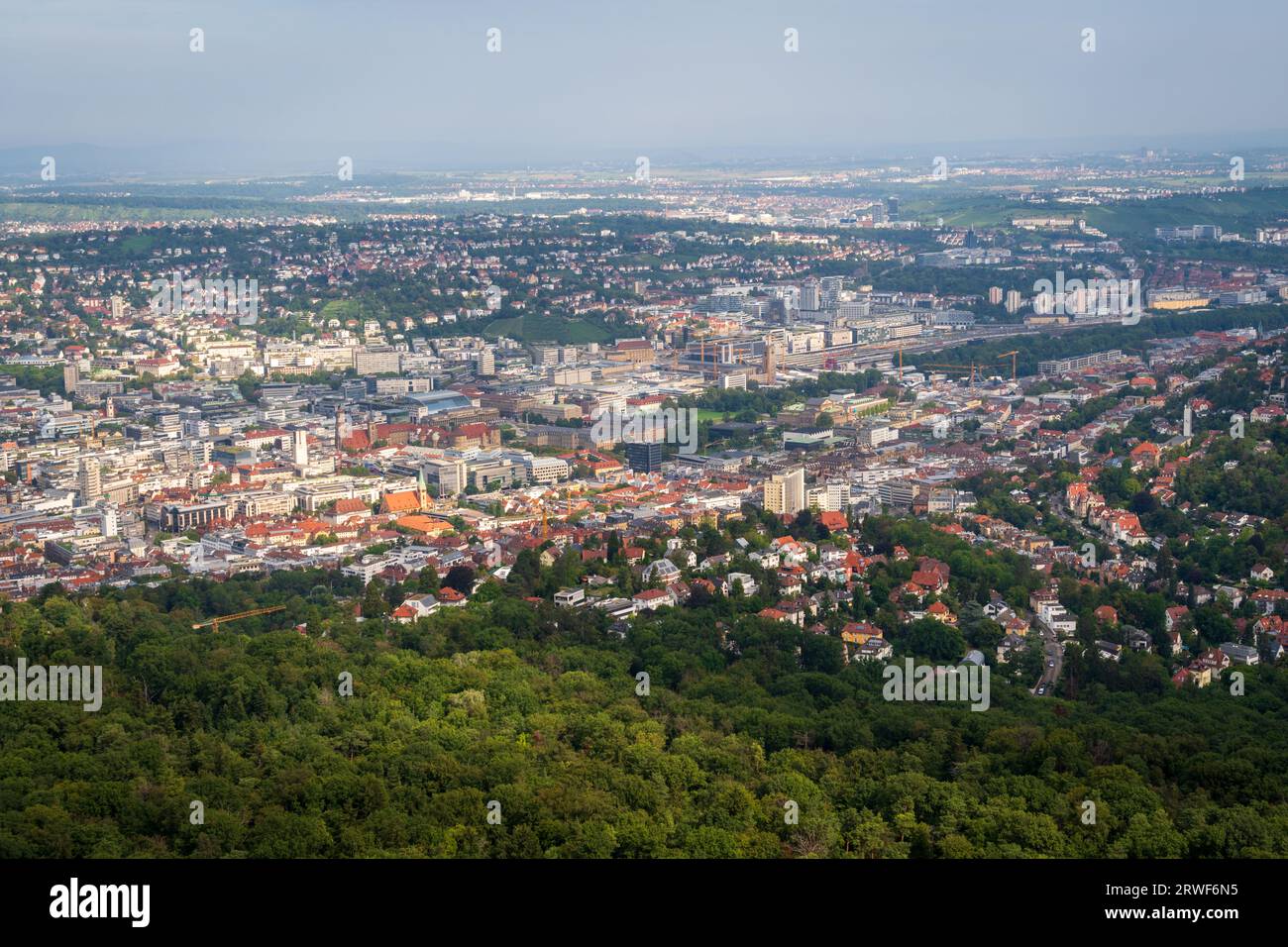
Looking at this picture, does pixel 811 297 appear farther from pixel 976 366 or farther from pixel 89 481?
pixel 89 481

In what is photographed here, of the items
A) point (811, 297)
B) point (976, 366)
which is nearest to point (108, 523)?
point (976, 366)

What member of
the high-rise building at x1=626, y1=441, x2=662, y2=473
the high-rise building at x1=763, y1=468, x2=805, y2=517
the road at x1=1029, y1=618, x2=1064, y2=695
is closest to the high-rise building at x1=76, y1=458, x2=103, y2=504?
the high-rise building at x1=626, y1=441, x2=662, y2=473

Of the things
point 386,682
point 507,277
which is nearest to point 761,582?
point 386,682

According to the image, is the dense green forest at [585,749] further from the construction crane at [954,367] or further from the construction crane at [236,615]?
the construction crane at [954,367]

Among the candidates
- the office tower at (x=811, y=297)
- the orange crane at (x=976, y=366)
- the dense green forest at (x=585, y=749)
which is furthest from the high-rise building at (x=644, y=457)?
the office tower at (x=811, y=297)
